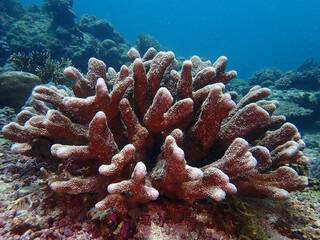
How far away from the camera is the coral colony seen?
1807 millimetres

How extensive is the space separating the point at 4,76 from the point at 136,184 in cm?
765

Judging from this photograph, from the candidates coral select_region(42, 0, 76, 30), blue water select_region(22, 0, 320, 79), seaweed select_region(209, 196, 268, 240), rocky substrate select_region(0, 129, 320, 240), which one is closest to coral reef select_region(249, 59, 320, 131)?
rocky substrate select_region(0, 129, 320, 240)

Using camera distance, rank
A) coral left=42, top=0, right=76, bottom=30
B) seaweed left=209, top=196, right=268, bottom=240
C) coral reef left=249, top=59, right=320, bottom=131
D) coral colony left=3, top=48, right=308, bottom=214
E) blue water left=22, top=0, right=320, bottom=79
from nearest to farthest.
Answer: coral colony left=3, top=48, right=308, bottom=214, seaweed left=209, top=196, right=268, bottom=240, coral reef left=249, top=59, right=320, bottom=131, coral left=42, top=0, right=76, bottom=30, blue water left=22, top=0, right=320, bottom=79

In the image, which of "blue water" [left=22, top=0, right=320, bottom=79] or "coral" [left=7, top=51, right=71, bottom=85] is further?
"blue water" [left=22, top=0, right=320, bottom=79]

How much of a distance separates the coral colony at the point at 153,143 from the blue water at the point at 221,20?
131750 millimetres

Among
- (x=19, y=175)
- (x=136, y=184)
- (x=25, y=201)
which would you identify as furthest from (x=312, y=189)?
(x=19, y=175)

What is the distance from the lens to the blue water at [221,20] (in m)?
129

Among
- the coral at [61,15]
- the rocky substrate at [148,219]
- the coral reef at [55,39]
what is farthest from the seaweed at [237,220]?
the coral at [61,15]

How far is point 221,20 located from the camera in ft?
513

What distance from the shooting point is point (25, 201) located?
7.23ft

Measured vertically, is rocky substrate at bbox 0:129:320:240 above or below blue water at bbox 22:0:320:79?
below

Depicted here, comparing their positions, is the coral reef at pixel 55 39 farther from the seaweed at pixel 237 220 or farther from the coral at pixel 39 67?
the seaweed at pixel 237 220

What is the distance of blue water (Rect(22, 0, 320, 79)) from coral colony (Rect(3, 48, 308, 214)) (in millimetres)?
131750

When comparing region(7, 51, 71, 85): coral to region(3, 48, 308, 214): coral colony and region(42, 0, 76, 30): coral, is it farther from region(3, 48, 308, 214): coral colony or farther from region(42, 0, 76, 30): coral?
region(3, 48, 308, 214): coral colony
